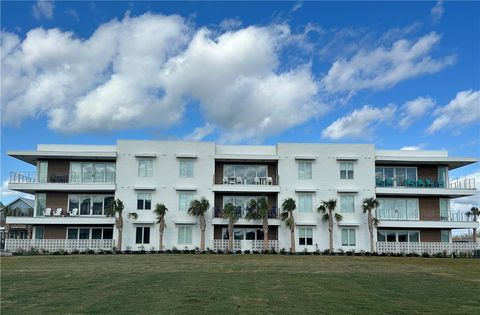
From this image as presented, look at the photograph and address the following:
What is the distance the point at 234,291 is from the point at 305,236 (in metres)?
26.4

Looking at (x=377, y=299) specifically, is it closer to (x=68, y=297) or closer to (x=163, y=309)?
(x=163, y=309)

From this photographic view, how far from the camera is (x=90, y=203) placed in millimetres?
41781

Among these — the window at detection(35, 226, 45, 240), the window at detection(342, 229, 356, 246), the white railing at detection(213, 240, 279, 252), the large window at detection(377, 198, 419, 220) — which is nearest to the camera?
the white railing at detection(213, 240, 279, 252)

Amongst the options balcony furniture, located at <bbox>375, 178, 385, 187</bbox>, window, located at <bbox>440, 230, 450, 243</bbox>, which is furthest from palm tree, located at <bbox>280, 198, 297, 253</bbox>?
window, located at <bbox>440, 230, 450, 243</bbox>

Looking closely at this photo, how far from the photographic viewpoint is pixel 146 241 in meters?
40.3

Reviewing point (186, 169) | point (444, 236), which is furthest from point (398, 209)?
point (186, 169)

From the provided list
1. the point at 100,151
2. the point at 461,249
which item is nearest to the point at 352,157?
the point at 461,249

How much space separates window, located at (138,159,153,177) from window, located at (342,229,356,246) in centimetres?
1603

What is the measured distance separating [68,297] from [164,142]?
28095 millimetres

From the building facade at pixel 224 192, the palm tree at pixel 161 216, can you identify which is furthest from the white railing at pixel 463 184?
the palm tree at pixel 161 216

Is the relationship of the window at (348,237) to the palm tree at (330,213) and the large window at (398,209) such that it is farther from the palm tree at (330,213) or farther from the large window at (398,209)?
the large window at (398,209)

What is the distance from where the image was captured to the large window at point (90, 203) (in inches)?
1633

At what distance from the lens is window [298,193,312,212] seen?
136 feet

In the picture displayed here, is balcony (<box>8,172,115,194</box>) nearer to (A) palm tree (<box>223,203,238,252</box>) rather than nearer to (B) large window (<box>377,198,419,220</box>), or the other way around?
(A) palm tree (<box>223,203,238,252</box>)
